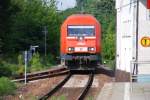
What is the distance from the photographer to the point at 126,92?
18688mm

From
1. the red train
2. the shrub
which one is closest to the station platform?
the shrub

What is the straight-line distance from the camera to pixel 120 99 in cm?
1714

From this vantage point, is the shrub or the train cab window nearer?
the shrub

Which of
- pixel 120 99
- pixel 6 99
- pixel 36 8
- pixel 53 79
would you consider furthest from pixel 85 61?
pixel 36 8

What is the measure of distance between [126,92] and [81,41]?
1582cm

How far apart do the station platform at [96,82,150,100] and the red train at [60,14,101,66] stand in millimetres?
12885

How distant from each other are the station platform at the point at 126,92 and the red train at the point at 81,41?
12885 millimetres

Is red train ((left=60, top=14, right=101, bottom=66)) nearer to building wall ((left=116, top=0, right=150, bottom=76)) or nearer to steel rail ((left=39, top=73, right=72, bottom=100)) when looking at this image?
steel rail ((left=39, top=73, right=72, bottom=100))

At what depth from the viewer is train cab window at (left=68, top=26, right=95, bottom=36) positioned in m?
34.4

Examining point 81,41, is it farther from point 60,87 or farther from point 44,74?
point 60,87

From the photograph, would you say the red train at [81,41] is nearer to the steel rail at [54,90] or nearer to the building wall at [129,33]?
the steel rail at [54,90]

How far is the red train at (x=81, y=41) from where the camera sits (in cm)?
3419

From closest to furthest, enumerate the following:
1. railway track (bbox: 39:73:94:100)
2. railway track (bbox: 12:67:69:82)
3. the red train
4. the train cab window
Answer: railway track (bbox: 39:73:94:100) < railway track (bbox: 12:67:69:82) < the red train < the train cab window

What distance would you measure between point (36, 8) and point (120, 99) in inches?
1825
